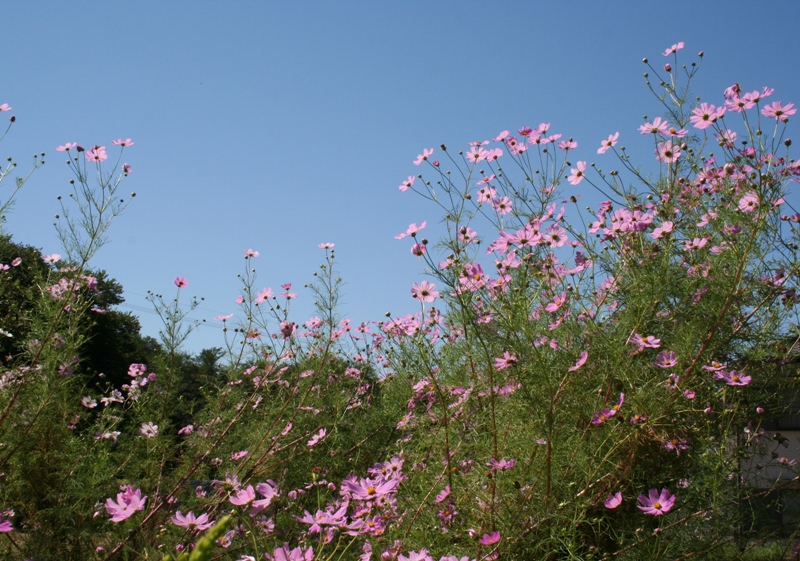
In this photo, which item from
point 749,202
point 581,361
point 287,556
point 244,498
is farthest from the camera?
point 749,202

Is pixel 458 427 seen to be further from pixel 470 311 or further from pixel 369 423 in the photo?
pixel 369 423

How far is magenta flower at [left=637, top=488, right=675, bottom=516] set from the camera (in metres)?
1.89

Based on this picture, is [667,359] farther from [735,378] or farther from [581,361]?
[581,361]

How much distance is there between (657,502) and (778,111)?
4.79 ft

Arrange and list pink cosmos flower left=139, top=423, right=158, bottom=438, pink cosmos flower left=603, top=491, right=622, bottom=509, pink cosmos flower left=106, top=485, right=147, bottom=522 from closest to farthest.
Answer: pink cosmos flower left=106, top=485, right=147, bottom=522 < pink cosmos flower left=603, top=491, right=622, bottom=509 < pink cosmos flower left=139, top=423, right=158, bottom=438

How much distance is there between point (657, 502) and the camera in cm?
191

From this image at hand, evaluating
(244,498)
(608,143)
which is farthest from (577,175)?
(244,498)

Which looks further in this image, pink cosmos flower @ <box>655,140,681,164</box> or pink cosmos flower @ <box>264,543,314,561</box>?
pink cosmos flower @ <box>655,140,681,164</box>

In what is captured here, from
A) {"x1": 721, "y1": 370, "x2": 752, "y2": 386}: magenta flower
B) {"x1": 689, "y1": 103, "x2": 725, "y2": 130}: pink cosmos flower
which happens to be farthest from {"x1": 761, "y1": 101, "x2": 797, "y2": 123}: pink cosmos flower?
{"x1": 721, "y1": 370, "x2": 752, "y2": 386}: magenta flower

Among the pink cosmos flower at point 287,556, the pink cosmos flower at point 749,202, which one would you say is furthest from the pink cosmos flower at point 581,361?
the pink cosmos flower at point 287,556

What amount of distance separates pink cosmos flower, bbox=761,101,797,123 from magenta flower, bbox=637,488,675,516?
55.2 inches

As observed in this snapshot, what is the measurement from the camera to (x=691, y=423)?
7.36 ft

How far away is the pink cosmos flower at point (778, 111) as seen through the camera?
2330 millimetres

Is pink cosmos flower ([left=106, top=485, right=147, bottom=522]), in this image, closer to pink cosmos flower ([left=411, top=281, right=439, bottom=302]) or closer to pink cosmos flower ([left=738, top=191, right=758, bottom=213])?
pink cosmos flower ([left=411, top=281, right=439, bottom=302])
